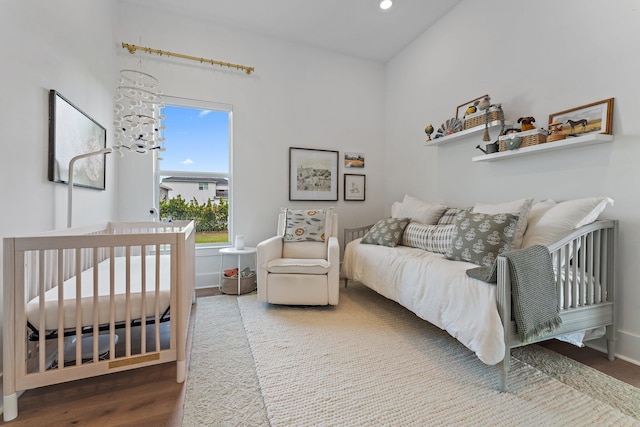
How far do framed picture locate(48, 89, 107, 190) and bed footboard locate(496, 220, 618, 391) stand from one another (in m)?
2.97

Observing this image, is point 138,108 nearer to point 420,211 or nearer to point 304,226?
point 304,226

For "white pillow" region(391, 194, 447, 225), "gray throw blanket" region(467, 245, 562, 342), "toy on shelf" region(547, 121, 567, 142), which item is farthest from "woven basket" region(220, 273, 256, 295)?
"toy on shelf" region(547, 121, 567, 142)

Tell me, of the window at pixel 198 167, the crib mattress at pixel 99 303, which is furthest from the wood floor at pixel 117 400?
the window at pixel 198 167

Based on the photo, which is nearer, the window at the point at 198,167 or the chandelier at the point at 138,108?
the chandelier at the point at 138,108

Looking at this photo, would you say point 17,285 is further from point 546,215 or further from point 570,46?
point 570,46

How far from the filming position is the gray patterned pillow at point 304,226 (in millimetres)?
3000

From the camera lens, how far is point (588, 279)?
5.61ft

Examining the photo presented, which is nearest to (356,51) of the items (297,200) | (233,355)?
(297,200)

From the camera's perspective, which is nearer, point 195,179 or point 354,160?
point 195,179

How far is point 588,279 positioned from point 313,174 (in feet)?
9.15

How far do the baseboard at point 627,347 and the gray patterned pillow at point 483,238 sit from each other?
898mm

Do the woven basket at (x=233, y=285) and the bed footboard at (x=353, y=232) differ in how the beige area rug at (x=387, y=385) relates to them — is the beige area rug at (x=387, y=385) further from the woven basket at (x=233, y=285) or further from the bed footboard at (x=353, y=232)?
the bed footboard at (x=353, y=232)

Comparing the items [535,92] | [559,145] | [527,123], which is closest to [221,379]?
[559,145]

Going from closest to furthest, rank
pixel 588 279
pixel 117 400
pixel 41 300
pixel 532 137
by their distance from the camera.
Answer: pixel 41 300 < pixel 117 400 < pixel 588 279 < pixel 532 137
